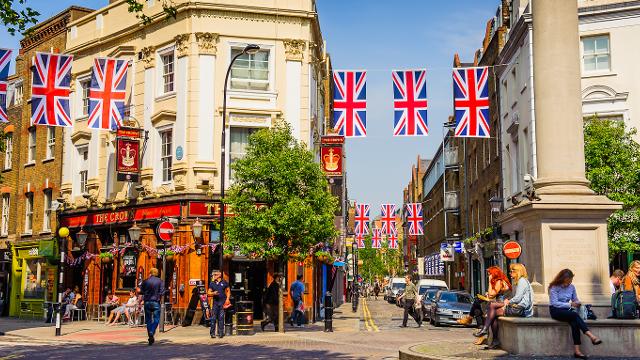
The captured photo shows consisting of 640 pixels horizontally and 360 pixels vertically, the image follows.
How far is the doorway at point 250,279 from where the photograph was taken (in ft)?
94.6

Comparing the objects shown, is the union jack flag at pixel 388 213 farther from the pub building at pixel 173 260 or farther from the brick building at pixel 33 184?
the brick building at pixel 33 184

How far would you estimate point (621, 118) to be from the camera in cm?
2906

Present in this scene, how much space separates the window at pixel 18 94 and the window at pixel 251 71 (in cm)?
1753

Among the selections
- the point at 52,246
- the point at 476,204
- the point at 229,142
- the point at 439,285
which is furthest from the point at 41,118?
the point at 476,204

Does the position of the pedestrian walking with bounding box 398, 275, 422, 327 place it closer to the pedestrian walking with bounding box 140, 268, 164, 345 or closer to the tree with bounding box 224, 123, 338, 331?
the tree with bounding box 224, 123, 338, 331

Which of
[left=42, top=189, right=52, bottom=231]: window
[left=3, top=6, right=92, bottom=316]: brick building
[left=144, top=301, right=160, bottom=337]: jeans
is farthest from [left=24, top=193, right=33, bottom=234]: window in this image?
[left=144, top=301, right=160, bottom=337]: jeans

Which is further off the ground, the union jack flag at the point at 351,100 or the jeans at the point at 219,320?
the union jack flag at the point at 351,100

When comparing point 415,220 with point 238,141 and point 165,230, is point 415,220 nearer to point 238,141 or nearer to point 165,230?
point 238,141

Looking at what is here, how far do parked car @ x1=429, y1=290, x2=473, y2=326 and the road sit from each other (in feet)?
10.8

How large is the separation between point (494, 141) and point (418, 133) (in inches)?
646

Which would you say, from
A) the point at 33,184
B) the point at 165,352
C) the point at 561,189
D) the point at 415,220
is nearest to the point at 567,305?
the point at 561,189

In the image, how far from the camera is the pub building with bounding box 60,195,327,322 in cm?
2820

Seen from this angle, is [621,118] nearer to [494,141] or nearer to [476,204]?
[494,141]

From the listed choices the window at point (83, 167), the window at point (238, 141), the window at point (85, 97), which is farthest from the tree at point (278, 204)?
the window at point (85, 97)
